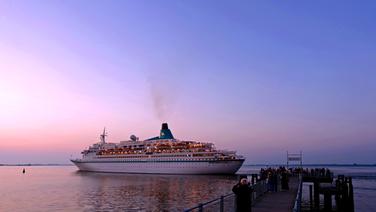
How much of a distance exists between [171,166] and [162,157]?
5013 millimetres

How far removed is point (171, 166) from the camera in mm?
104875

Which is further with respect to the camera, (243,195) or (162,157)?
(162,157)

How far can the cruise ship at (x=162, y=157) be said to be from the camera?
325ft

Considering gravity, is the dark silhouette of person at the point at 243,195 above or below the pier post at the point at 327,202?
above

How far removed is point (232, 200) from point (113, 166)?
11255cm

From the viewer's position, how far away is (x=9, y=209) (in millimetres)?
35125

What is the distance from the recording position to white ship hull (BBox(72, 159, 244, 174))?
9807 cm

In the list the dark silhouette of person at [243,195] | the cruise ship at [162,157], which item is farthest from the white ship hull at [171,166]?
the dark silhouette of person at [243,195]

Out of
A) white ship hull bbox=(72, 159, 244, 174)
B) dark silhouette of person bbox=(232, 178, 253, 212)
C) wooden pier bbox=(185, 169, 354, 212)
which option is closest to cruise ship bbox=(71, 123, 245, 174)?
white ship hull bbox=(72, 159, 244, 174)

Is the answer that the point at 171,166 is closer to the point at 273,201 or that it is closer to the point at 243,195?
the point at 273,201

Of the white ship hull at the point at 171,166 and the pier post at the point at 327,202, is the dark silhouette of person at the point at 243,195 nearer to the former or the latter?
the pier post at the point at 327,202

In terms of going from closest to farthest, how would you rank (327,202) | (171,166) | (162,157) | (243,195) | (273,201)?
(243,195) → (273,201) → (327,202) → (171,166) → (162,157)

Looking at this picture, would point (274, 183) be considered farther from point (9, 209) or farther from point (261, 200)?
point (9, 209)

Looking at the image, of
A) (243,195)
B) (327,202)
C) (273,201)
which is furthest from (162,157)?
(243,195)
